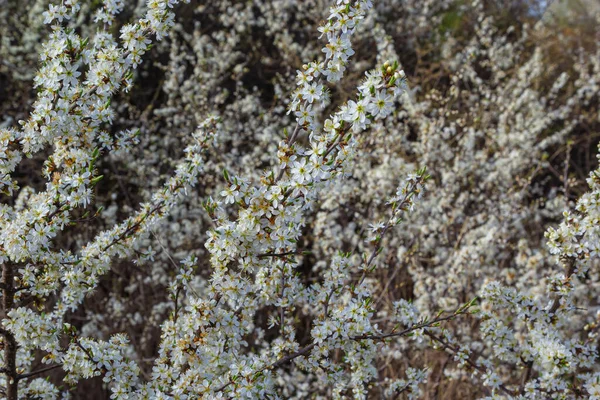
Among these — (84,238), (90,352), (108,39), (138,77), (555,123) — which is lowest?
(90,352)

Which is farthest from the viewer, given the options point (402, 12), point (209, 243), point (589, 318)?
point (402, 12)

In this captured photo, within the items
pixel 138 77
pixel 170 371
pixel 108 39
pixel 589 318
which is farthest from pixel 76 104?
pixel 138 77

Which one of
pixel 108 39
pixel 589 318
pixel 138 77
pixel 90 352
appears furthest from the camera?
pixel 138 77

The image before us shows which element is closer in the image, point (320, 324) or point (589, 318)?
point (320, 324)

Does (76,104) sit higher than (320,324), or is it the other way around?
(76,104)

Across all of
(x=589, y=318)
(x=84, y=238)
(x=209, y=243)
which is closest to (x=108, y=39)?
(x=209, y=243)

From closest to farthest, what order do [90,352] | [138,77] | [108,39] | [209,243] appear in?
[209,243] < [90,352] < [108,39] < [138,77]

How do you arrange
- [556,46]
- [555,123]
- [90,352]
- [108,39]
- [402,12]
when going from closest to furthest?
[90,352], [108,39], [402,12], [555,123], [556,46]

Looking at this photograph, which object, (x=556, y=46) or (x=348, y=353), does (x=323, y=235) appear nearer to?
(x=348, y=353)

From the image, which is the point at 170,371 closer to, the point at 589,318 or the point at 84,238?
the point at 84,238
